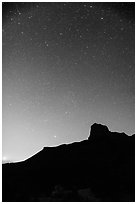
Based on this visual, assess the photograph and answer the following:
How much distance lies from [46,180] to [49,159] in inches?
421

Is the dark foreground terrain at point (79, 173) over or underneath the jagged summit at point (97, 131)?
underneath

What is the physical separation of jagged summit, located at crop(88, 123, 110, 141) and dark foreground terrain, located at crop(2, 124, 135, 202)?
41 cm

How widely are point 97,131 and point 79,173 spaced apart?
21.9 metres

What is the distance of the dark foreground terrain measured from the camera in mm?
20250

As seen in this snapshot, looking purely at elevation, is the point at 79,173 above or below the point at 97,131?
below

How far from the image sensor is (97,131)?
5225 cm

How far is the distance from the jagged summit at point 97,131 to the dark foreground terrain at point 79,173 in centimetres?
41

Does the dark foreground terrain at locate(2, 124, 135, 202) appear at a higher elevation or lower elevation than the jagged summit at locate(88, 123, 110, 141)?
lower

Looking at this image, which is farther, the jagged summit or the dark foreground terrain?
the jagged summit

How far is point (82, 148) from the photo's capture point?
43.8 meters

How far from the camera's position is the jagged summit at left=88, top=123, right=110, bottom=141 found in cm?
4988

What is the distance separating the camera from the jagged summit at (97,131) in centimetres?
4988

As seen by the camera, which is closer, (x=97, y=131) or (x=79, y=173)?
(x=79, y=173)

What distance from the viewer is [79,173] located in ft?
102
